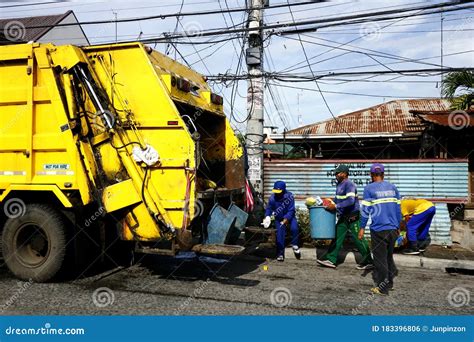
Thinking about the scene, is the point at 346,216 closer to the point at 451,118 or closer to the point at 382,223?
the point at 382,223

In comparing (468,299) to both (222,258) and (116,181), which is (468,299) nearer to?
(222,258)

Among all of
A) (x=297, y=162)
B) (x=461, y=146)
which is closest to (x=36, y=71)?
(x=297, y=162)

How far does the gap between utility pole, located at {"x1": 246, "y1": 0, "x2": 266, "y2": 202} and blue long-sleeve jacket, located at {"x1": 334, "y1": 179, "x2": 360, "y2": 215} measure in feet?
7.88

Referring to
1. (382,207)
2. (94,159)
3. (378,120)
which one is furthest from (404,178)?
(378,120)

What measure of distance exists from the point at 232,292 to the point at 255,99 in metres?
4.72

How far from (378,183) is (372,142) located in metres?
9.91

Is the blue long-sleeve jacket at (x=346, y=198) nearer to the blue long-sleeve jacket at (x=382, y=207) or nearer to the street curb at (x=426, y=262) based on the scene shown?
the street curb at (x=426, y=262)

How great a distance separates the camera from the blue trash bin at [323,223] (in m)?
6.94

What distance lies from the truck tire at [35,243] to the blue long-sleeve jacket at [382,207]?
12.4 ft

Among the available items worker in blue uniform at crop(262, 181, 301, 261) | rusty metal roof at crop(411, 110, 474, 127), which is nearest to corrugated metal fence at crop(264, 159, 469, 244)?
rusty metal roof at crop(411, 110, 474, 127)

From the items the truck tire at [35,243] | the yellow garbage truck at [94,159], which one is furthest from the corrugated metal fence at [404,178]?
the truck tire at [35,243]

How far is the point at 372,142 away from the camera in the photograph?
14.8m

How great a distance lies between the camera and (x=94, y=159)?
5355 mm

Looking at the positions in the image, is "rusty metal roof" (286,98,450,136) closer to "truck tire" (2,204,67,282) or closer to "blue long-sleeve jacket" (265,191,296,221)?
"blue long-sleeve jacket" (265,191,296,221)
